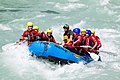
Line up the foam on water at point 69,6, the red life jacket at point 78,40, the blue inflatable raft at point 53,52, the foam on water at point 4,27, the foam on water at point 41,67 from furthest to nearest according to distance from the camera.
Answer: the foam on water at point 69,6
the foam on water at point 4,27
the red life jacket at point 78,40
the blue inflatable raft at point 53,52
the foam on water at point 41,67

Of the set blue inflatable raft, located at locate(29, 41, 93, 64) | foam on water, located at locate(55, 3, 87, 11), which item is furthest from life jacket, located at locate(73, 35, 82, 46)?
foam on water, located at locate(55, 3, 87, 11)

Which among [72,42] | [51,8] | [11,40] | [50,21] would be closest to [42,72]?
[72,42]

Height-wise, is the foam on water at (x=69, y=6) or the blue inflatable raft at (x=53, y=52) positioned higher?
the foam on water at (x=69, y=6)

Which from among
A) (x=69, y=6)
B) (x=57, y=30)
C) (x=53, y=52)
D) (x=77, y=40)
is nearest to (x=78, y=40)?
(x=77, y=40)

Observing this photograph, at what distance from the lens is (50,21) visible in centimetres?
1873

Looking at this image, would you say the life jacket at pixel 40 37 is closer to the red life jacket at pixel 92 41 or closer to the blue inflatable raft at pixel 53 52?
the blue inflatable raft at pixel 53 52

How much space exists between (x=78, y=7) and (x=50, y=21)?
A: 489 centimetres

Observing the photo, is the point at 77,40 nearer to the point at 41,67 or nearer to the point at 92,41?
the point at 92,41

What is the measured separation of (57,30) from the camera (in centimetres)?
1694

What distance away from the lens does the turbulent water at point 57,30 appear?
9.80 meters

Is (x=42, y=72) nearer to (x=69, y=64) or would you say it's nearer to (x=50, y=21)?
(x=69, y=64)

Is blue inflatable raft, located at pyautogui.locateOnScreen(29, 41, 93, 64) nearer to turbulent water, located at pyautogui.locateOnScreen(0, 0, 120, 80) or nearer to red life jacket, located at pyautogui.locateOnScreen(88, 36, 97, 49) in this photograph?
turbulent water, located at pyautogui.locateOnScreen(0, 0, 120, 80)

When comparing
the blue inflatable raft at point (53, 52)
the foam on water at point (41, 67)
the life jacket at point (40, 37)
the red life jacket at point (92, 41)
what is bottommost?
the foam on water at point (41, 67)

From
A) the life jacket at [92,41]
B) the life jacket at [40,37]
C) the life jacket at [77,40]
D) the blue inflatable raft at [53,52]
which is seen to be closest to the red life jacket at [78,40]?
the life jacket at [77,40]
